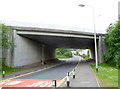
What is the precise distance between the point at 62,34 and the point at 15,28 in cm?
983

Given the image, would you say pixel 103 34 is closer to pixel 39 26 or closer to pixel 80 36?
pixel 80 36

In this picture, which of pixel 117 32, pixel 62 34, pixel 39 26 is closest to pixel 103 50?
pixel 117 32

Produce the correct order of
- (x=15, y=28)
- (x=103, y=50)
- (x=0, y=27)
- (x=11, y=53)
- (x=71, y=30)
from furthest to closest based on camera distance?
(x=103, y=50)
(x=71, y=30)
(x=15, y=28)
(x=11, y=53)
(x=0, y=27)

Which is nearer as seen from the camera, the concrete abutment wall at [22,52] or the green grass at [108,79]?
the green grass at [108,79]

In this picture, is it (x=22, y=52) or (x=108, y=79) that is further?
(x=22, y=52)

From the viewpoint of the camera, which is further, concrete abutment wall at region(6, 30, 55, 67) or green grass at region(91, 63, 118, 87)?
concrete abutment wall at region(6, 30, 55, 67)

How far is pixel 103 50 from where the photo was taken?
100ft

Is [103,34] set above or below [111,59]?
above

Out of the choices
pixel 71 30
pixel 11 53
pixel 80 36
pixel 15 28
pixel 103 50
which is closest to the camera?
pixel 11 53

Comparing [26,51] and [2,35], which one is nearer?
[2,35]

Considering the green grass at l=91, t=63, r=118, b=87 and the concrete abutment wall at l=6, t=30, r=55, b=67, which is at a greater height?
the concrete abutment wall at l=6, t=30, r=55, b=67

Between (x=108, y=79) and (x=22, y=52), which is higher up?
(x=22, y=52)

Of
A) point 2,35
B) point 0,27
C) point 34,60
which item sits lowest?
point 34,60

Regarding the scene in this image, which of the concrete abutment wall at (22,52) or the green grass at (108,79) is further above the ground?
the concrete abutment wall at (22,52)
